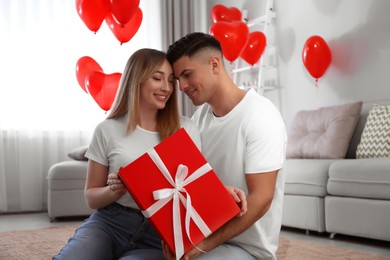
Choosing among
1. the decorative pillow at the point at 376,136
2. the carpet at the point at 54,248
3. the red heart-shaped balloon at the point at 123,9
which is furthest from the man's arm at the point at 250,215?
the red heart-shaped balloon at the point at 123,9

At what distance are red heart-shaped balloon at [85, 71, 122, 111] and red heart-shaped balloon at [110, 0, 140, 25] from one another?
0.46 m

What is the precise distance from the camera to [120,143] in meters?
1.54

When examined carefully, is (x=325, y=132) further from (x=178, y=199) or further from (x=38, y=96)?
(x=38, y=96)

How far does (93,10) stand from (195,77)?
7.86 feet

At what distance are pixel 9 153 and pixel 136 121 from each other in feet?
11.1

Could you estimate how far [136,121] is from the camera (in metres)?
1.56

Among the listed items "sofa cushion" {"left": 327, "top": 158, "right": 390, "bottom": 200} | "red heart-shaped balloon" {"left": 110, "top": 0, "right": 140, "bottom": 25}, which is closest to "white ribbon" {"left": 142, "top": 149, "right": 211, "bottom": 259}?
"sofa cushion" {"left": 327, "top": 158, "right": 390, "bottom": 200}

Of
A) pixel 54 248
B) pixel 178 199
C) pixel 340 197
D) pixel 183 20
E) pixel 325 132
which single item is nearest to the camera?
pixel 178 199

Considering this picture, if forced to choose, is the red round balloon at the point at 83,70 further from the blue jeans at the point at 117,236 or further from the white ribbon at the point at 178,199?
the white ribbon at the point at 178,199

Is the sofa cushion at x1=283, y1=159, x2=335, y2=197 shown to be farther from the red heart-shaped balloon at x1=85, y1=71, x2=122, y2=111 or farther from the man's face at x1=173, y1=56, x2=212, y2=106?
the man's face at x1=173, y1=56, x2=212, y2=106

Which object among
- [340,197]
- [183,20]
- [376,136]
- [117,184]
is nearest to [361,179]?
[340,197]

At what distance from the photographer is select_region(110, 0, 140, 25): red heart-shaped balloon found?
3480mm

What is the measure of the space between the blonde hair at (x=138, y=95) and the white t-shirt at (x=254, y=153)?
20 centimetres

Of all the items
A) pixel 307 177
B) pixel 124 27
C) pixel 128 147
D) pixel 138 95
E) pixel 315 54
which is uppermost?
pixel 124 27
